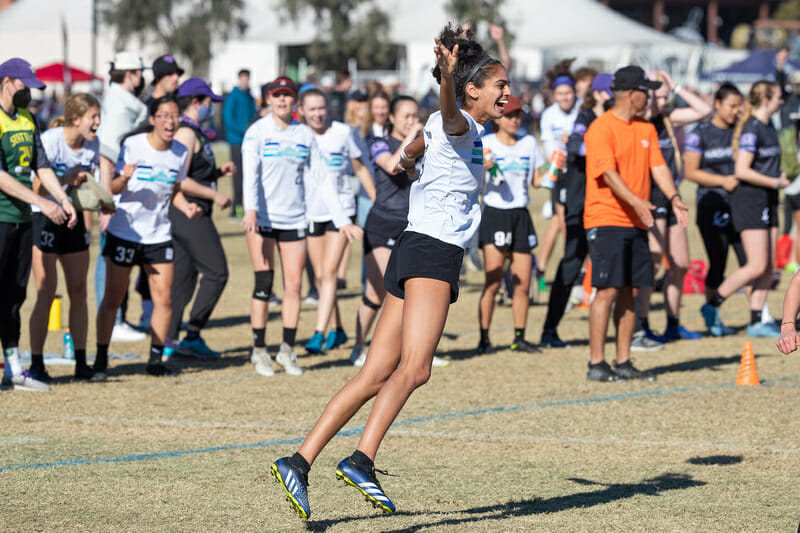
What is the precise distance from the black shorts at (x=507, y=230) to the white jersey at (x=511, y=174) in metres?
0.07

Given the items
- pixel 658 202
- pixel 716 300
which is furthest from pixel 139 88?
pixel 716 300

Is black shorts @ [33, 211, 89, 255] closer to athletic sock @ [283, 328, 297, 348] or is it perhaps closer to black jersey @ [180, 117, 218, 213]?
black jersey @ [180, 117, 218, 213]

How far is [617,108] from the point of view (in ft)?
28.7

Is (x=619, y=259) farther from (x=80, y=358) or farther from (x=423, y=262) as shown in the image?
(x=80, y=358)

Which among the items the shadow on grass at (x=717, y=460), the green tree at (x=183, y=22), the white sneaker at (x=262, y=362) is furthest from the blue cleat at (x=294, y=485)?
the green tree at (x=183, y=22)

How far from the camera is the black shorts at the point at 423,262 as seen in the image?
505 cm

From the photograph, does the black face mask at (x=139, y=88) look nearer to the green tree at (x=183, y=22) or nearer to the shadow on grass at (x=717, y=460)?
the shadow on grass at (x=717, y=460)

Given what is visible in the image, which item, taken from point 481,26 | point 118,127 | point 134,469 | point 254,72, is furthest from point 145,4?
point 134,469

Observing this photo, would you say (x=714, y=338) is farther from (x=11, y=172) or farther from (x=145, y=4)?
(x=145, y=4)

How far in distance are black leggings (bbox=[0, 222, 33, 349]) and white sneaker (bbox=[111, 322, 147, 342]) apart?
2754mm

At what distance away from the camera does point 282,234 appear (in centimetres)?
920

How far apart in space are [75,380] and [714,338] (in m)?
6.17

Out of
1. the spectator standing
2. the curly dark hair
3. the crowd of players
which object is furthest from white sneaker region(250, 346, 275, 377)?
the spectator standing

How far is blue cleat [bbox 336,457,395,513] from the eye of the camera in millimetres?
4703
